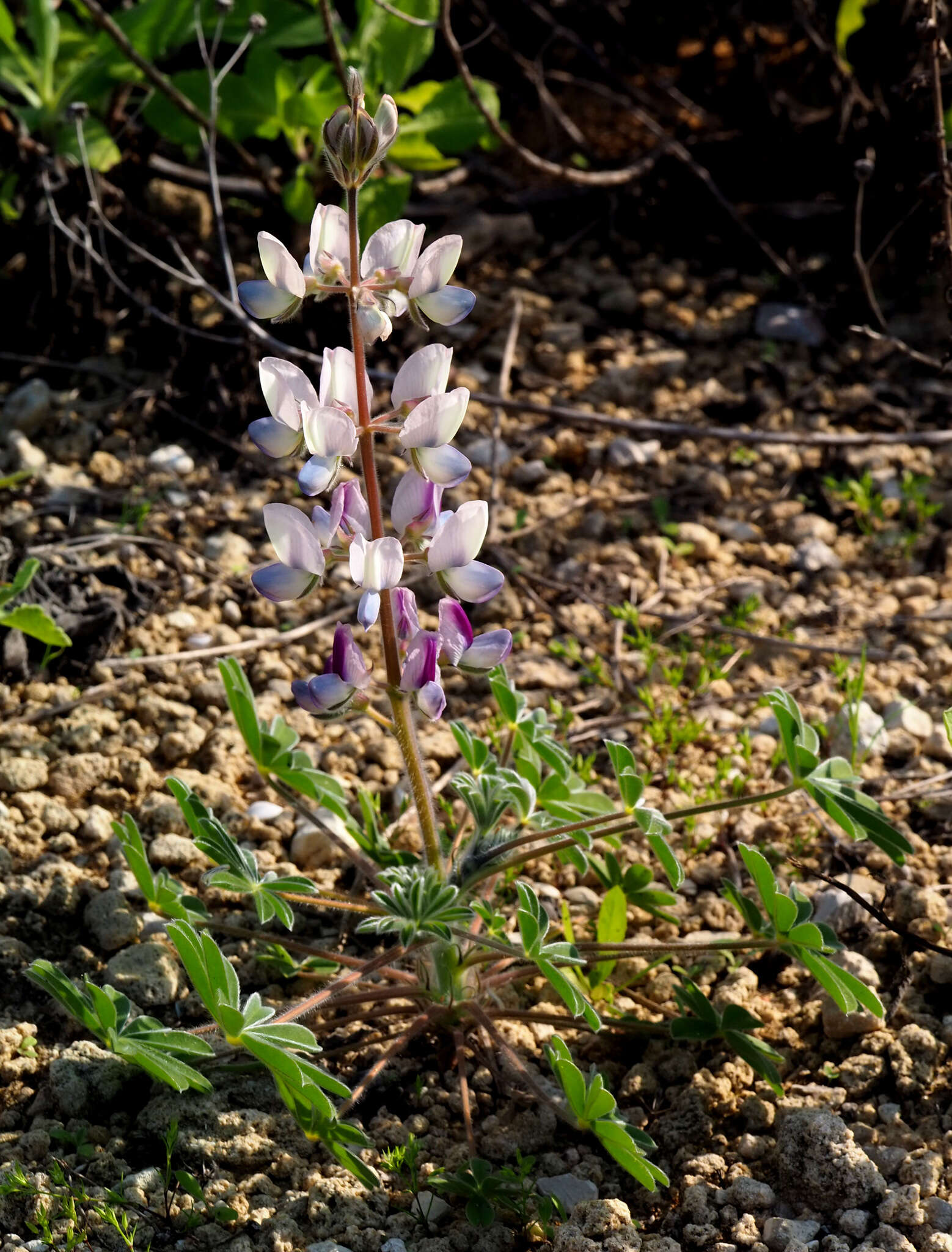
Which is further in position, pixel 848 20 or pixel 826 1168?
pixel 848 20

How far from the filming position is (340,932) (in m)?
2.68

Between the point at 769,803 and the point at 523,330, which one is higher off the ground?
the point at 523,330

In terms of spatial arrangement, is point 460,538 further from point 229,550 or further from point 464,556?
point 229,550

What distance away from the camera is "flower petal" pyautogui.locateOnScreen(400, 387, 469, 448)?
1938mm

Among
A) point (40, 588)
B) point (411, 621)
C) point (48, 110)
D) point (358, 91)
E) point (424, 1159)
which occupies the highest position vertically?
point (358, 91)

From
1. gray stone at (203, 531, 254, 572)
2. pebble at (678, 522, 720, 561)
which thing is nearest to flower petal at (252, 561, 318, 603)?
gray stone at (203, 531, 254, 572)

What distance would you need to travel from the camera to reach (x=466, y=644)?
2104 millimetres

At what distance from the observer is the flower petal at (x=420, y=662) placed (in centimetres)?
203

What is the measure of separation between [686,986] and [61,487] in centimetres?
220

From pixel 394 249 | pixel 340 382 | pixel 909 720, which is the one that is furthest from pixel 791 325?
pixel 340 382

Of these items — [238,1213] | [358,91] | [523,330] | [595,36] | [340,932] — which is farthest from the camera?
[595,36]

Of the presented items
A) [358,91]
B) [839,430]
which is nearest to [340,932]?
[358,91]

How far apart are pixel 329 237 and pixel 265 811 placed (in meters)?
1.31

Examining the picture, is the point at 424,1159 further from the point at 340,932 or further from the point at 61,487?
the point at 61,487
